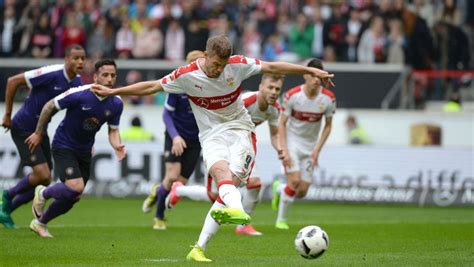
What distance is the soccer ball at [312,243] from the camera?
10.3m

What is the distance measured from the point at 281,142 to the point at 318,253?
4903 millimetres

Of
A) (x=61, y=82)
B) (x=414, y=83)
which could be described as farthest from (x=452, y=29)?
(x=61, y=82)

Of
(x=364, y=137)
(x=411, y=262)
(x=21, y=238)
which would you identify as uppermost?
(x=411, y=262)

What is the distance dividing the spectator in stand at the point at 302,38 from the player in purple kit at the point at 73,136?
488 inches

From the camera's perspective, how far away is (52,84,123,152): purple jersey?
1322 cm

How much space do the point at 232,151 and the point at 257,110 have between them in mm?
3659

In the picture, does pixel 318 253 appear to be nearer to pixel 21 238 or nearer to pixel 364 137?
pixel 21 238

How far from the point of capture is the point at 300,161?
16.4 meters

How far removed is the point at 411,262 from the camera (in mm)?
10617

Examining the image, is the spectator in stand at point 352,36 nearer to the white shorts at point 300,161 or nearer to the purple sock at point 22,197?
the white shorts at point 300,161

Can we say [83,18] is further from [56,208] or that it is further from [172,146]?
[56,208]

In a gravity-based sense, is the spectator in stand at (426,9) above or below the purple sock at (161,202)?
above

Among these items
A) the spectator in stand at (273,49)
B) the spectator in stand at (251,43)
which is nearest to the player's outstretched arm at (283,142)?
the spectator in stand at (273,49)

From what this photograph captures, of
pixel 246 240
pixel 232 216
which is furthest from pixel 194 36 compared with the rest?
pixel 232 216
